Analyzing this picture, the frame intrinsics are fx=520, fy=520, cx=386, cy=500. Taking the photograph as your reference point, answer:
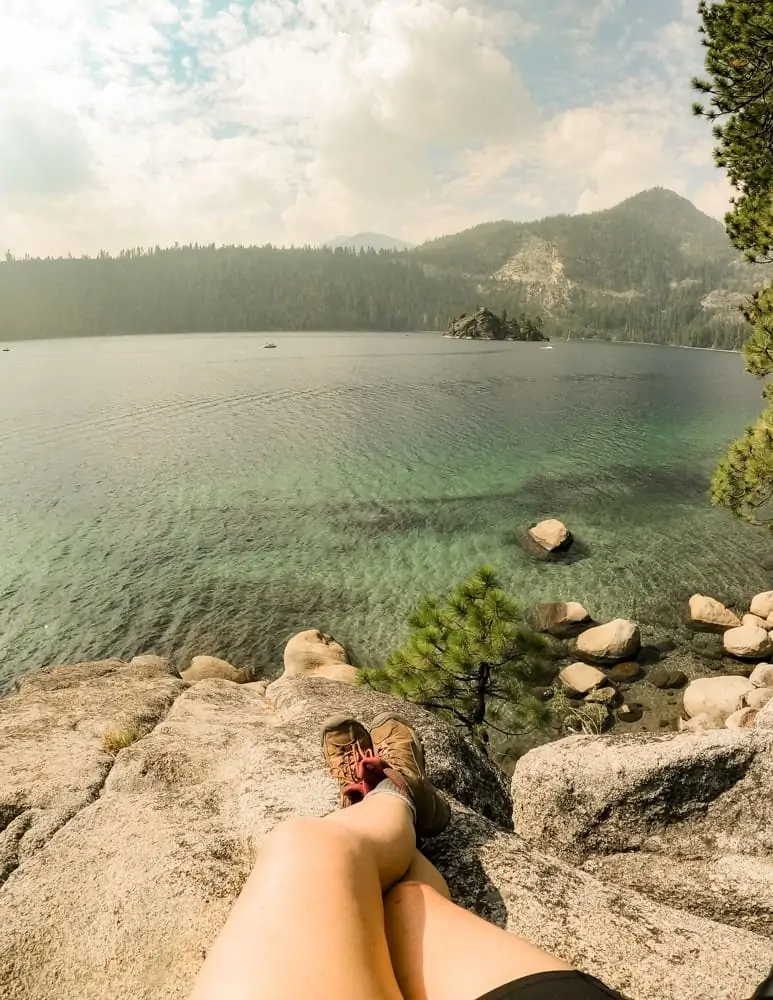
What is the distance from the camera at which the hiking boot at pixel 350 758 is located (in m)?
4.54

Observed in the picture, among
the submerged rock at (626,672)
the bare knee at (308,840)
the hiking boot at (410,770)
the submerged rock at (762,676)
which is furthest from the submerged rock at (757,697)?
the bare knee at (308,840)

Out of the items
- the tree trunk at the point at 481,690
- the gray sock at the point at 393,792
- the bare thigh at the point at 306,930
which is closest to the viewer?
the bare thigh at the point at 306,930

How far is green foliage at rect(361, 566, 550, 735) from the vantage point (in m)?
11.2

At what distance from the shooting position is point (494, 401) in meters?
72.1

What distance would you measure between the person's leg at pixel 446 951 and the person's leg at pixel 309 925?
19 centimetres

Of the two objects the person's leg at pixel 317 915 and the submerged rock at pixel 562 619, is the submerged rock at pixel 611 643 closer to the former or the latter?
the submerged rock at pixel 562 619

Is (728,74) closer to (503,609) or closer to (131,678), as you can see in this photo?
(503,609)

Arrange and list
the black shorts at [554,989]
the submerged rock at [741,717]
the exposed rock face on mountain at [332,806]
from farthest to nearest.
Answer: the submerged rock at [741,717]
the exposed rock face on mountain at [332,806]
the black shorts at [554,989]

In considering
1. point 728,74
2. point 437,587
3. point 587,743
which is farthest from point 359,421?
point 587,743

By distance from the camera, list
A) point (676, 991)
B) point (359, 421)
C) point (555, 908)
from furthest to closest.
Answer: point (359, 421)
point (555, 908)
point (676, 991)

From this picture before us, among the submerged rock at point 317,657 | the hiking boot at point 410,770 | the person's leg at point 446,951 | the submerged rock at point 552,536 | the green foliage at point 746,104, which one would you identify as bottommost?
the submerged rock at point 317,657

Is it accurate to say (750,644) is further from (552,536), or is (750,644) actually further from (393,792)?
(393,792)

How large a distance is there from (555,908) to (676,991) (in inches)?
36.2

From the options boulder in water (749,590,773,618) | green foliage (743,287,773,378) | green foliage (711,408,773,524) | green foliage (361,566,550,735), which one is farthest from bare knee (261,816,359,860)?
boulder in water (749,590,773,618)
